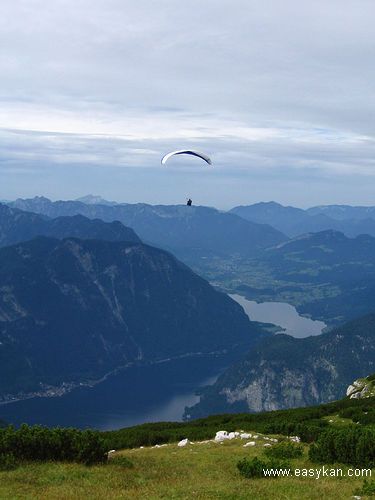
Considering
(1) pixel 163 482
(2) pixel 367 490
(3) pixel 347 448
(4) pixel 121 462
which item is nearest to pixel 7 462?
(4) pixel 121 462

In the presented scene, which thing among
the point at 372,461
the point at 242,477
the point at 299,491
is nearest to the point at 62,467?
the point at 242,477

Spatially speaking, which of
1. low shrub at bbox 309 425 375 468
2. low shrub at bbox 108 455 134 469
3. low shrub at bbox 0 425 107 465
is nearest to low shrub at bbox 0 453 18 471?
low shrub at bbox 0 425 107 465

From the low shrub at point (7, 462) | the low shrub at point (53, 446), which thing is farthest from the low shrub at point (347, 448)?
the low shrub at point (7, 462)

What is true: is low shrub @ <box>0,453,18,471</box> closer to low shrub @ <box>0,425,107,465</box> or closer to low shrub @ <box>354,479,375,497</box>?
low shrub @ <box>0,425,107,465</box>

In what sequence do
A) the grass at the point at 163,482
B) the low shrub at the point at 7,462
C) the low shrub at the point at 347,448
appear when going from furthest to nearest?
the low shrub at the point at 7,462 < the low shrub at the point at 347,448 < the grass at the point at 163,482

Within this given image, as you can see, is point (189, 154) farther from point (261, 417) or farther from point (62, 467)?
point (62, 467)

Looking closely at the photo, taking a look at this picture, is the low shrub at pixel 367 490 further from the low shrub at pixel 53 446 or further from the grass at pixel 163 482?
the low shrub at pixel 53 446

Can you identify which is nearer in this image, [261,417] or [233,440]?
[233,440]

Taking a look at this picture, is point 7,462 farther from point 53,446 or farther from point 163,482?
point 163,482
